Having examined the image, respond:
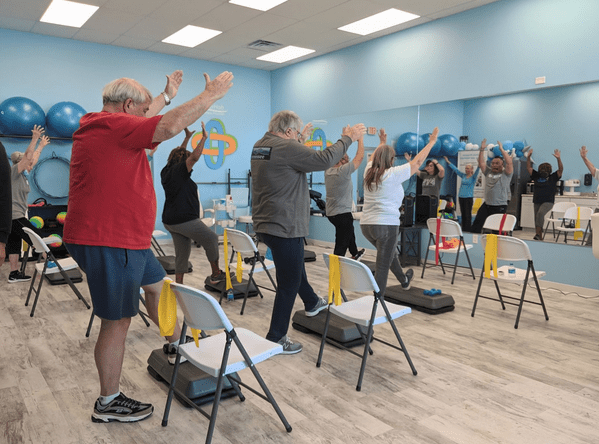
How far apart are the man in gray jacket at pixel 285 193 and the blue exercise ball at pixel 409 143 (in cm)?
400

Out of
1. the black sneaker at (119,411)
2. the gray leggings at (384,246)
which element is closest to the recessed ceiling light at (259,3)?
the gray leggings at (384,246)

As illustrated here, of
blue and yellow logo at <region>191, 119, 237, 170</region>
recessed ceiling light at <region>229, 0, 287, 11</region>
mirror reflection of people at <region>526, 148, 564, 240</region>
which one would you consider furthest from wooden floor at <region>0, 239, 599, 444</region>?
blue and yellow logo at <region>191, 119, 237, 170</region>

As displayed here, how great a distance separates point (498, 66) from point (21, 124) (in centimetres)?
632

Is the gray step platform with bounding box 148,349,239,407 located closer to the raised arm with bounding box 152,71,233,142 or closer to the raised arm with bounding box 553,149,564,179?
the raised arm with bounding box 152,71,233,142

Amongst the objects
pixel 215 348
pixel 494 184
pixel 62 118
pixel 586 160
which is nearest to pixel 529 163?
pixel 494 184

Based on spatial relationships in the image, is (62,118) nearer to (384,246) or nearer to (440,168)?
(384,246)

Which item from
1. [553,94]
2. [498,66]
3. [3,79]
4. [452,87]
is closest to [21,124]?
[3,79]

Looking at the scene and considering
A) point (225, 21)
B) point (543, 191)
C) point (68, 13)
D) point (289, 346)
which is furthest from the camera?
point (225, 21)

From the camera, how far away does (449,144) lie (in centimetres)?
639

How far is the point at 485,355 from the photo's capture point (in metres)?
3.30

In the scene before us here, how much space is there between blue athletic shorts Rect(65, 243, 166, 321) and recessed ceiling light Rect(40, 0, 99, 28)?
17.1ft

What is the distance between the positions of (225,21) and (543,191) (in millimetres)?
4689

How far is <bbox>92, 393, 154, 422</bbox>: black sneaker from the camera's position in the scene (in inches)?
92.1

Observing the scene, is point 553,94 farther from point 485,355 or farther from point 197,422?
point 197,422
